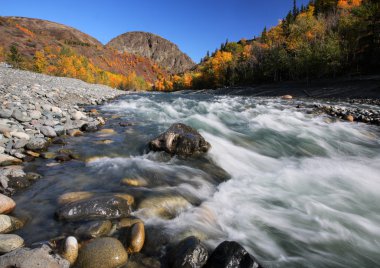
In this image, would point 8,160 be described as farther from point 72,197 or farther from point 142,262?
point 142,262

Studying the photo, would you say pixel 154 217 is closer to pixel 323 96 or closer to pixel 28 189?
pixel 28 189

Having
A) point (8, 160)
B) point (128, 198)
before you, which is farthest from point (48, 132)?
point (128, 198)

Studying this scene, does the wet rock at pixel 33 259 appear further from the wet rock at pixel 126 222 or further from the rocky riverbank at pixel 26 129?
the rocky riverbank at pixel 26 129

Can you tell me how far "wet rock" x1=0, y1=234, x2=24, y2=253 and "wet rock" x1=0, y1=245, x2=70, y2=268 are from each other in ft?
1.05

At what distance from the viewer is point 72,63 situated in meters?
81.6

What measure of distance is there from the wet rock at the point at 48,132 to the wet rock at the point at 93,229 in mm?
4953

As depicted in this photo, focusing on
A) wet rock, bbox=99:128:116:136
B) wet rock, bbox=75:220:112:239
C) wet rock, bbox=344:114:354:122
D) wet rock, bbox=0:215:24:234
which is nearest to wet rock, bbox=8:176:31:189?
wet rock, bbox=0:215:24:234

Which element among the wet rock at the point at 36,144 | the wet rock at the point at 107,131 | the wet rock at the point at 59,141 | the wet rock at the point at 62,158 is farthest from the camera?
the wet rock at the point at 107,131

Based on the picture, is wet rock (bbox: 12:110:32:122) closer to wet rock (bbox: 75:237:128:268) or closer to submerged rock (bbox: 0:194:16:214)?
submerged rock (bbox: 0:194:16:214)

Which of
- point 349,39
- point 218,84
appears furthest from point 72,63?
point 349,39

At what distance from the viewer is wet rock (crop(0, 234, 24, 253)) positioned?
8.54 feet

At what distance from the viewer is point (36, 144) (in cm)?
606

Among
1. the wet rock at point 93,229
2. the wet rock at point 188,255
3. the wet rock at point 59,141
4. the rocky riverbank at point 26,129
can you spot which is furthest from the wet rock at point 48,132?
the wet rock at point 188,255

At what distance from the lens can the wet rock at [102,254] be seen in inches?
103
